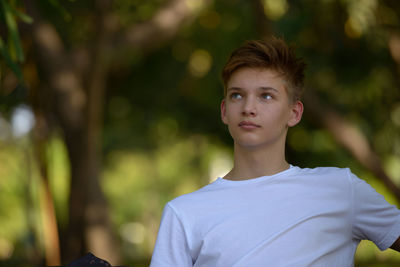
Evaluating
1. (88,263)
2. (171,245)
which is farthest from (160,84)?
(171,245)

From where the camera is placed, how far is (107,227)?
6945 mm

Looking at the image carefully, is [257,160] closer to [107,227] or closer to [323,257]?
[323,257]

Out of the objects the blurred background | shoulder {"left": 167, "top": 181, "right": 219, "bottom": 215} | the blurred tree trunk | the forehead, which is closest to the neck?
shoulder {"left": 167, "top": 181, "right": 219, "bottom": 215}

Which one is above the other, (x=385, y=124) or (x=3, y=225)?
(x=385, y=124)

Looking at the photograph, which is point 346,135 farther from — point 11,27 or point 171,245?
point 171,245

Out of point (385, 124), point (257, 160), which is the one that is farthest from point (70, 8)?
point (257, 160)

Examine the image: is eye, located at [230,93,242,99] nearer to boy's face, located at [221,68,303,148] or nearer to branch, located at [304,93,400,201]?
boy's face, located at [221,68,303,148]

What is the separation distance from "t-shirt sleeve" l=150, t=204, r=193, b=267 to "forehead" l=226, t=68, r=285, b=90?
560 millimetres

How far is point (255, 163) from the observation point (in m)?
2.43

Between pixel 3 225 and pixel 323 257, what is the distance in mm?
17743

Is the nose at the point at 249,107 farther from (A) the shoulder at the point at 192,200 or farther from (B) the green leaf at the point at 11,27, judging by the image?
(B) the green leaf at the point at 11,27

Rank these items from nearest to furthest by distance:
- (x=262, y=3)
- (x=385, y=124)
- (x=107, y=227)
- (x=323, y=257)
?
(x=323, y=257)
(x=107, y=227)
(x=262, y=3)
(x=385, y=124)

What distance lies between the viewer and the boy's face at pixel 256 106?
2398 mm

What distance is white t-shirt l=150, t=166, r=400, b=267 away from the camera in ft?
7.27
